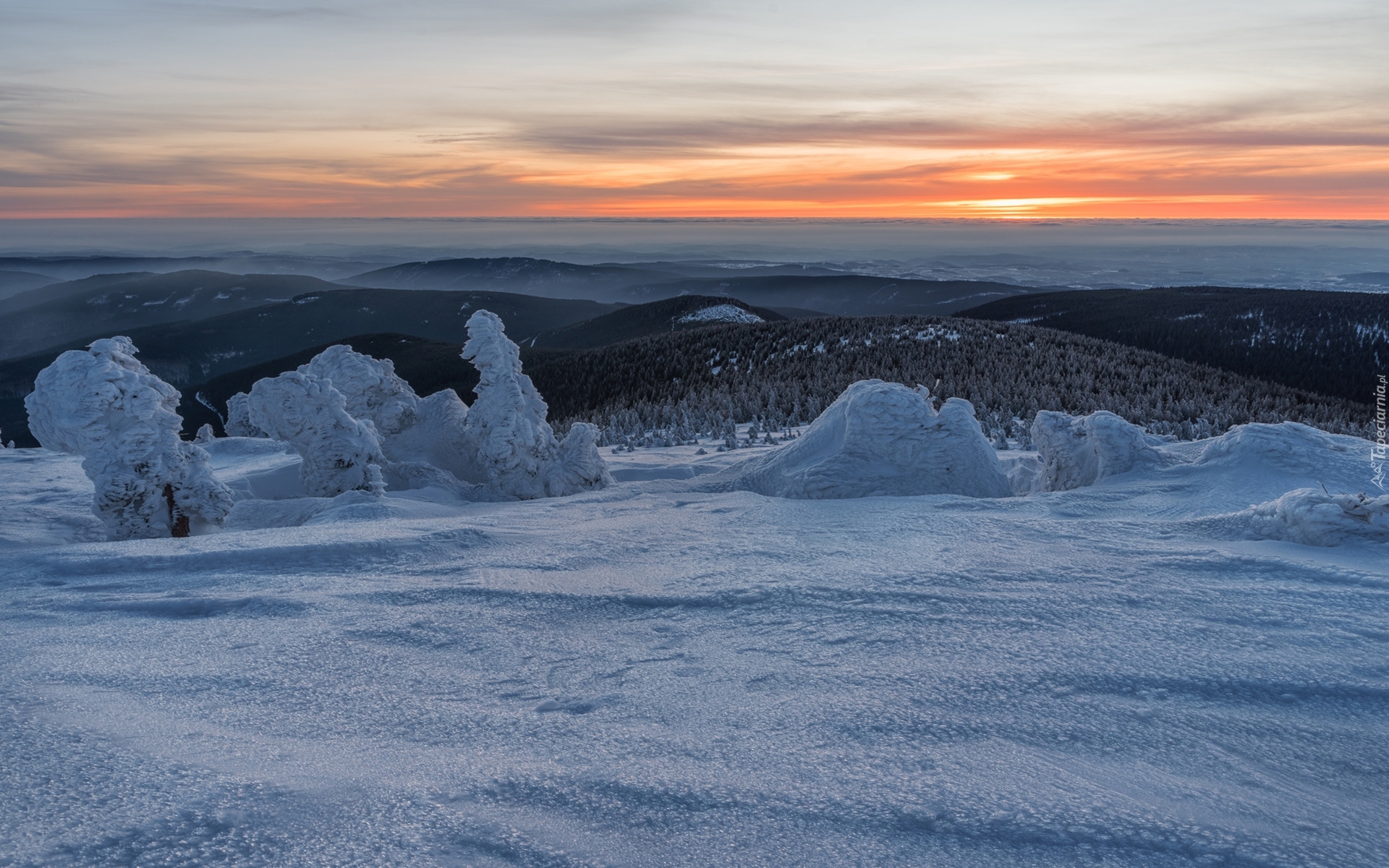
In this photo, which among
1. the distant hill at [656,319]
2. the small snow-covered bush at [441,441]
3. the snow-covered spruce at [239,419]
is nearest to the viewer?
the small snow-covered bush at [441,441]

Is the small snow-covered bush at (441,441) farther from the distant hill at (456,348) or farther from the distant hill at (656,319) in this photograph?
the distant hill at (656,319)

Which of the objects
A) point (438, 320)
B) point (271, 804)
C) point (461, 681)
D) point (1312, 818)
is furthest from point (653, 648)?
point (438, 320)

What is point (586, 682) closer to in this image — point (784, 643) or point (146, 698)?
point (784, 643)

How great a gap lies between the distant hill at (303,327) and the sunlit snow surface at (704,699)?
15662 centimetres

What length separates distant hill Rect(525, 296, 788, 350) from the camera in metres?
101

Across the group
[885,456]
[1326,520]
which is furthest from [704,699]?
[885,456]

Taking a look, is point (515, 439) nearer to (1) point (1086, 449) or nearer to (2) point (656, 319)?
(1) point (1086, 449)

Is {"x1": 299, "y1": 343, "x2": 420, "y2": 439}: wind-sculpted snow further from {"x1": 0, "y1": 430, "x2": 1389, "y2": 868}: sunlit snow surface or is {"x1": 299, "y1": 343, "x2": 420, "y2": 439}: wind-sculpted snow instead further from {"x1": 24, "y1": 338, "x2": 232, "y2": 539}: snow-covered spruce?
{"x1": 0, "y1": 430, "x2": 1389, "y2": 868}: sunlit snow surface

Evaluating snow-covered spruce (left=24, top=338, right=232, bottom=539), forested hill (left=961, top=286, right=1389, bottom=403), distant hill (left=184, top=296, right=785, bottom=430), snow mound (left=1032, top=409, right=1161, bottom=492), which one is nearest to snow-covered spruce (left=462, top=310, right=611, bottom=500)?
snow-covered spruce (left=24, top=338, right=232, bottom=539)

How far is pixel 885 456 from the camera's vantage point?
24.7ft

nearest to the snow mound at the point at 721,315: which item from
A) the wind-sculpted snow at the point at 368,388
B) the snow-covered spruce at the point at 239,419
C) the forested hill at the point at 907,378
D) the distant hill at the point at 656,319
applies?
the distant hill at the point at 656,319

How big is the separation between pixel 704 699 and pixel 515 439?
6.57 meters

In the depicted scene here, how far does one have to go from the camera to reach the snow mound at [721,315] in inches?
3834

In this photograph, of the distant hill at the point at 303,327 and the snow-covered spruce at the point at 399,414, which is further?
the distant hill at the point at 303,327
